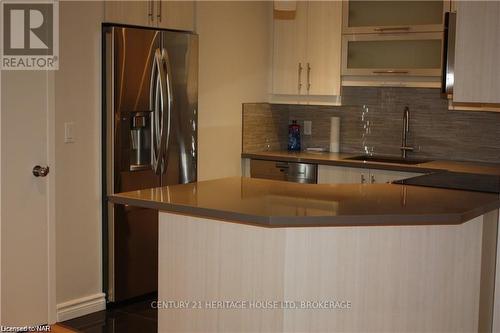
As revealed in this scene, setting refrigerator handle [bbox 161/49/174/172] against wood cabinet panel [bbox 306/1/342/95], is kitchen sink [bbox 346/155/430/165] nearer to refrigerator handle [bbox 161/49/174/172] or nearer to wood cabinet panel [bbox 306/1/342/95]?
wood cabinet panel [bbox 306/1/342/95]

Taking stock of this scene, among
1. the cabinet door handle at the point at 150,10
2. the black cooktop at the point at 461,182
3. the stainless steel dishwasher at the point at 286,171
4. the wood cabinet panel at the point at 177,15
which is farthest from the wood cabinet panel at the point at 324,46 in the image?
the black cooktop at the point at 461,182

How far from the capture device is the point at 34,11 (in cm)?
433

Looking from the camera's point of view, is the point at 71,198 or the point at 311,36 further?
the point at 311,36

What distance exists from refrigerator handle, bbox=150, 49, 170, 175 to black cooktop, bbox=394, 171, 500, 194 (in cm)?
168

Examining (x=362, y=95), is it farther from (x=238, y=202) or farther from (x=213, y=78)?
(x=238, y=202)

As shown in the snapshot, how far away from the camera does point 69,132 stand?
4500 mm

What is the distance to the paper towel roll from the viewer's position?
6105mm

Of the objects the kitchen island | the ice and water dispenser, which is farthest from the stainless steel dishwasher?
the kitchen island

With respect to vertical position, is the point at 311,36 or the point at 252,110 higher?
the point at 311,36

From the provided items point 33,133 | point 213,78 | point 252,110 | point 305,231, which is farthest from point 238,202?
point 252,110

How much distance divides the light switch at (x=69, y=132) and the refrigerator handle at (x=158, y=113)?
0.58 metres

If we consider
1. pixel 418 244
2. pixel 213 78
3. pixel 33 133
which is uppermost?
pixel 213 78

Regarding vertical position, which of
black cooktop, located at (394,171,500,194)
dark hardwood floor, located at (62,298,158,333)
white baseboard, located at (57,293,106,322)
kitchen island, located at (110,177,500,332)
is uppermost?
black cooktop, located at (394,171,500,194)

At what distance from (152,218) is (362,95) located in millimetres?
2026
